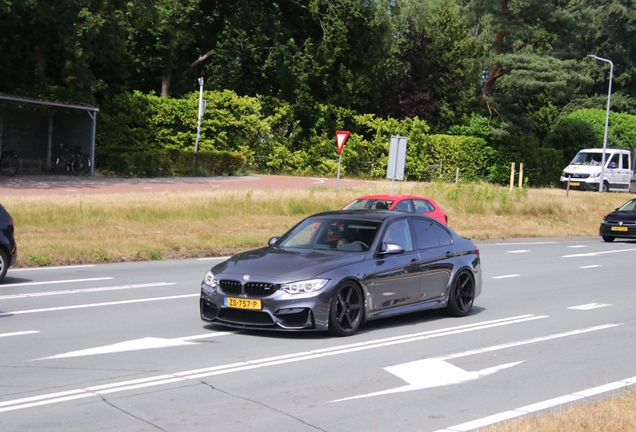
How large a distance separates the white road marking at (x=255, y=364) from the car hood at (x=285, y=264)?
93 cm

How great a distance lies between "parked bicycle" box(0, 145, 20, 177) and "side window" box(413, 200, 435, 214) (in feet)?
68.4

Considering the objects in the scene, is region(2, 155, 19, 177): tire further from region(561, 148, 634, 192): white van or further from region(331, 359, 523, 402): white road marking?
region(331, 359, 523, 402): white road marking

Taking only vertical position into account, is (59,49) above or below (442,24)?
below

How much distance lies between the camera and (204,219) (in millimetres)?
24406

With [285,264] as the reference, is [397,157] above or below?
above

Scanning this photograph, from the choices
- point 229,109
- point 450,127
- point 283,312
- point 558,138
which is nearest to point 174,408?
point 283,312

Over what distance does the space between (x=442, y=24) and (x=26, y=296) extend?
53.9 meters

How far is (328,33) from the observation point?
54750mm

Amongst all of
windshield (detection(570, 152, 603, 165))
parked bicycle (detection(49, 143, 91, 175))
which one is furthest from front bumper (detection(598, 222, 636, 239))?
windshield (detection(570, 152, 603, 165))

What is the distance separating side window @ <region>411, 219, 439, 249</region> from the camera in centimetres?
1164

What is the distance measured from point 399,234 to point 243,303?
255 cm

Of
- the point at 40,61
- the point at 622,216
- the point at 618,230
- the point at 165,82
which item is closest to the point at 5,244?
the point at 618,230

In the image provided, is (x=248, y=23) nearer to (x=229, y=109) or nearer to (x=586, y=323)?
(x=229, y=109)

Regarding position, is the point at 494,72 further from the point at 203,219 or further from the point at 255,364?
the point at 255,364
